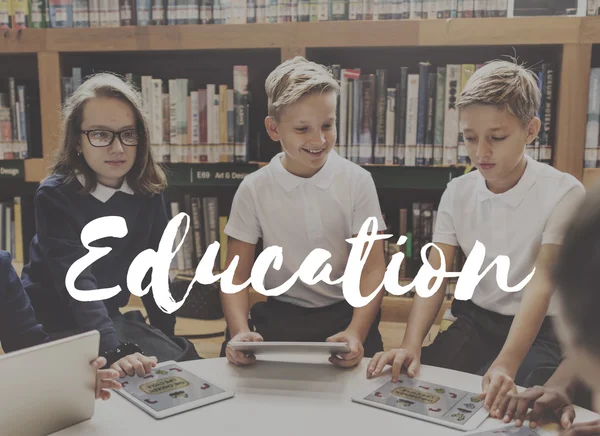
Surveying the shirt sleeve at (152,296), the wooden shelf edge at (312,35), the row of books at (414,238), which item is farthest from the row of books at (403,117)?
the shirt sleeve at (152,296)

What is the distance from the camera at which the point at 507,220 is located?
5.24 ft

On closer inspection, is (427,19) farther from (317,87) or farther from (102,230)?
(102,230)

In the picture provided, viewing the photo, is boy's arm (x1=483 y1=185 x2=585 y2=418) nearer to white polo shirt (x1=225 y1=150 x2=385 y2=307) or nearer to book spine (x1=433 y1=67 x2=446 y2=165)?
white polo shirt (x1=225 y1=150 x2=385 y2=307)

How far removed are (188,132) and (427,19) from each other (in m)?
1.05

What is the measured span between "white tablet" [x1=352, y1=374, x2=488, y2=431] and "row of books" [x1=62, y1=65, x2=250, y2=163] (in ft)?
5.26

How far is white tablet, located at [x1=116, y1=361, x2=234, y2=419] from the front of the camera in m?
1.03

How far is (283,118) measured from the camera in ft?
5.53

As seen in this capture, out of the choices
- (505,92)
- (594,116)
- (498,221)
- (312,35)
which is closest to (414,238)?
(594,116)

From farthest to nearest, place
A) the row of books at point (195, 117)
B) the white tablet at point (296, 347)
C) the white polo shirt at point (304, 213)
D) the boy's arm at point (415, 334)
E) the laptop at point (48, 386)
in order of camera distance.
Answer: the row of books at point (195, 117) → the white polo shirt at point (304, 213) → the boy's arm at point (415, 334) → the white tablet at point (296, 347) → the laptop at point (48, 386)

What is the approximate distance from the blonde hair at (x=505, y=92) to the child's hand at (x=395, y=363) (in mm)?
677

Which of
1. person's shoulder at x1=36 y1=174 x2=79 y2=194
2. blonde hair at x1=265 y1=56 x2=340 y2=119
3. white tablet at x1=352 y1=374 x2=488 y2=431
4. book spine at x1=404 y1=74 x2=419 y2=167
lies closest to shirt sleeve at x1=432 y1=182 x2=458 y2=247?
blonde hair at x1=265 y1=56 x2=340 y2=119

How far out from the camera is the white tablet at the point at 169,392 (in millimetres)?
1030

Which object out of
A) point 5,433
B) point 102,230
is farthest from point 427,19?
point 5,433

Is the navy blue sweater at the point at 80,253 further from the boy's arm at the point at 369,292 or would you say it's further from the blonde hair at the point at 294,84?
the boy's arm at the point at 369,292
